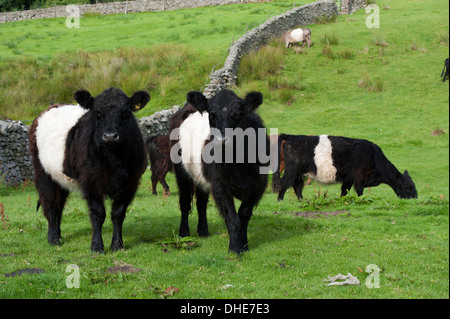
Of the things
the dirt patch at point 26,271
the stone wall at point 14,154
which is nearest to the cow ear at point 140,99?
the dirt patch at point 26,271

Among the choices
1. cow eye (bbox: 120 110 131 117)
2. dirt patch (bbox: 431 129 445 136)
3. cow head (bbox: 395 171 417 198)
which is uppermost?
cow eye (bbox: 120 110 131 117)

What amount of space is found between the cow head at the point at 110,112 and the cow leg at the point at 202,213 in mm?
1610

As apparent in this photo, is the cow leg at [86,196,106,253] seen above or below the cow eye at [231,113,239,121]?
below

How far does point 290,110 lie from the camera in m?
19.4

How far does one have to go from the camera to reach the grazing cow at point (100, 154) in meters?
5.77

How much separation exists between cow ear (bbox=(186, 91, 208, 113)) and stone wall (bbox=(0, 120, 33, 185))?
8209 millimetres

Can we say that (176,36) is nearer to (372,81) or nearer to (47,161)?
(372,81)

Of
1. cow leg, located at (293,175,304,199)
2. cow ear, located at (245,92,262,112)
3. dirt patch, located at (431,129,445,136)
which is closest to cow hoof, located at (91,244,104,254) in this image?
cow ear, located at (245,92,262,112)

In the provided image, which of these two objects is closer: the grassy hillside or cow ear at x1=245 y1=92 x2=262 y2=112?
cow ear at x1=245 y1=92 x2=262 y2=112

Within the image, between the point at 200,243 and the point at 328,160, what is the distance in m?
5.14

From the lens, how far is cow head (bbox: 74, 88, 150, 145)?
18.2ft

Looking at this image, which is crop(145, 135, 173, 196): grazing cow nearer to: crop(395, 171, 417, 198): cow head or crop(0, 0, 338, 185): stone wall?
crop(0, 0, 338, 185): stone wall

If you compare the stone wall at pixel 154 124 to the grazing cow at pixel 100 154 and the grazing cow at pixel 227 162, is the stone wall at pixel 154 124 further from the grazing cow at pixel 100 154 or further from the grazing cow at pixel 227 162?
the grazing cow at pixel 227 162

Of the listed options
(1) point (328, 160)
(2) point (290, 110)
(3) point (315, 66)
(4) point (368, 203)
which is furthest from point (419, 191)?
(3) point (315, 66)
